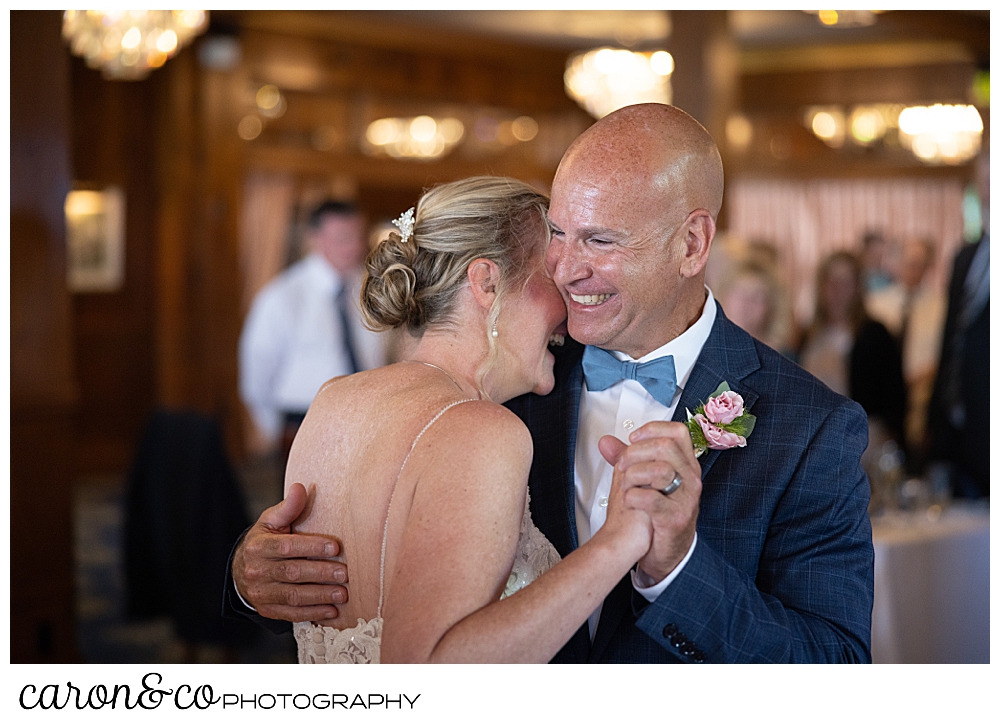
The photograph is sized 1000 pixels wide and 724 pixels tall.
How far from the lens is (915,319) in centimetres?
749

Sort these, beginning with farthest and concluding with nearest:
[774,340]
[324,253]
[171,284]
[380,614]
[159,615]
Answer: [171,284] < [324,253] < [774,340] < [159,615] < [380,614]

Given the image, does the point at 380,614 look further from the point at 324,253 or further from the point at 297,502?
the point at 324,253

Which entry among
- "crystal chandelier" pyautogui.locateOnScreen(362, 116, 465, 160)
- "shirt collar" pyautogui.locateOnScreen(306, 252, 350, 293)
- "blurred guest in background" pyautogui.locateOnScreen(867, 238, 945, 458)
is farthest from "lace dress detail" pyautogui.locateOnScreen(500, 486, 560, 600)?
"crystal chandelier" pyautogui.locateOnScreen(362, 116, 465, 160)

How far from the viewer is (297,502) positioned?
63.9 inches

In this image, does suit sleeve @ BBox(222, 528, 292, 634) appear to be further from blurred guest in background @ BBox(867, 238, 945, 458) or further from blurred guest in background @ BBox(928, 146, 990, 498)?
blurred guest in background @ BBox(867, 238, 945, 458)

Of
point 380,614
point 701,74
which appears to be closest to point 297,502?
point 380,614

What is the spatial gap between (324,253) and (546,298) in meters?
3.73

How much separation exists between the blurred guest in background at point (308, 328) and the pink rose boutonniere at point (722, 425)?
3619 millimetres

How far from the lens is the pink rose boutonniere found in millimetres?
1588

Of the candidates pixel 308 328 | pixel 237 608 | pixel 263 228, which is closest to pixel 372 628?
pixel 237 608

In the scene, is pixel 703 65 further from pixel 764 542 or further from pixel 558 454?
pixel 764 542

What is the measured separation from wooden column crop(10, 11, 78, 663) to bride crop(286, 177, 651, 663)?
261 cm
